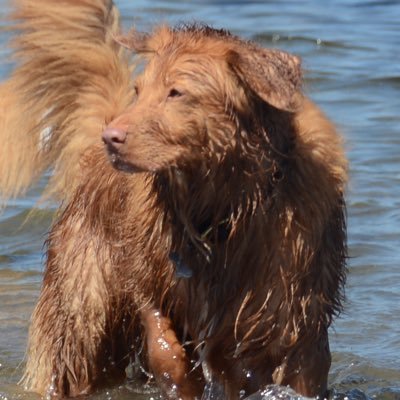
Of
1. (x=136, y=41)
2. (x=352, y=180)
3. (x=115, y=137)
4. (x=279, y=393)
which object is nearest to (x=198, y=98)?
(x=115, y=137)

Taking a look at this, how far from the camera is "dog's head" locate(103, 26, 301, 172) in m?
5.04

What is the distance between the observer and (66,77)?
21.0ft

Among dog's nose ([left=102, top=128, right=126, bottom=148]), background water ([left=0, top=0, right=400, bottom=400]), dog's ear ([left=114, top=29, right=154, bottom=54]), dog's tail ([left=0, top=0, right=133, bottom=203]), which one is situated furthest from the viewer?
background water ([left=0, top=0, right=400, bottom=400])

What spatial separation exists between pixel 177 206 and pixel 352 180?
300 cm

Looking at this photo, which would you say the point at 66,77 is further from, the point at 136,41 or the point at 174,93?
the point at 174,93

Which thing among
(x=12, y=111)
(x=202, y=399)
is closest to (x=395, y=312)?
(x=202, y=399)

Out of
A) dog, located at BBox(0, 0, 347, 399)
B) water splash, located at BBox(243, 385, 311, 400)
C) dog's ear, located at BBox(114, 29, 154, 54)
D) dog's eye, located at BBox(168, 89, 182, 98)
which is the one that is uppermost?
dog's ear, located at BBox(114, 29, 154, 54)

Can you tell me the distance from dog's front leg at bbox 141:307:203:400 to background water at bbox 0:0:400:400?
0.68m

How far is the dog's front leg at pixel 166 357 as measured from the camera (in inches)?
225

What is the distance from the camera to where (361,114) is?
1138cm

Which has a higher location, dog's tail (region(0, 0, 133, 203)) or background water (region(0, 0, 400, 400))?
dog's tail (region(0, 0, 133, 203))

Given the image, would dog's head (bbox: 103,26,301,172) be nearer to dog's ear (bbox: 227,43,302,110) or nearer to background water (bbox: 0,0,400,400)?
dog's ear (bbox: 227,43,302,110)

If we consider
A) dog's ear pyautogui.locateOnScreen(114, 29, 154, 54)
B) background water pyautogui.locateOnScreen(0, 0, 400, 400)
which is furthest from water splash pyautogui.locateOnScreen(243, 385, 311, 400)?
dog's ear pyautogui.locateOnScreen(114, 29, 154, 54)

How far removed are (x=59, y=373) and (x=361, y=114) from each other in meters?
5.67
